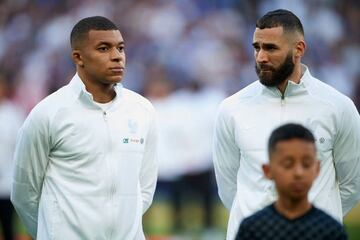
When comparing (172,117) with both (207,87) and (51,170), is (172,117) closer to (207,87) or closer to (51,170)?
(207,87)

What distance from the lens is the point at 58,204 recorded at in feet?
24.7

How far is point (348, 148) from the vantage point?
7.66m

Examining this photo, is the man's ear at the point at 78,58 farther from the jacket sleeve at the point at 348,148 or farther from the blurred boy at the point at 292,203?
the blurred boy at the point at 292,203

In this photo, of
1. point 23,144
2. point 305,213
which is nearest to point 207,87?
point 23,144

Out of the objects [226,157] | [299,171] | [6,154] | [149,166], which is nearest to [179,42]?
[6,154]

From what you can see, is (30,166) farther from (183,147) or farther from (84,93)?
(183,147)

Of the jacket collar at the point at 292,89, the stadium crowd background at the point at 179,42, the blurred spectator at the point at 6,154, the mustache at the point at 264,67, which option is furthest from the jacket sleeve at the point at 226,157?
the stadium crowd background at the point at 179,42

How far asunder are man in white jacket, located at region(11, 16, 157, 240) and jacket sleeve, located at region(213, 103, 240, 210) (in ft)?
1.61

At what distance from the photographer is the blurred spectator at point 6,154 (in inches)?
536

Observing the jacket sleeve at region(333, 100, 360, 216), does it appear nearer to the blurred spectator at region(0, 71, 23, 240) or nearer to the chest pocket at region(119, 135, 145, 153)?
the chest pocket at region(119, 135, 145, 153)

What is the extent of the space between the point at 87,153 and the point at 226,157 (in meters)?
0.92

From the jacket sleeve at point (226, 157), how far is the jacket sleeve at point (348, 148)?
0.63 meters

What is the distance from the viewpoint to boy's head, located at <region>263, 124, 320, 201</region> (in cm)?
593

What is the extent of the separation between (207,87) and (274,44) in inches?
358
